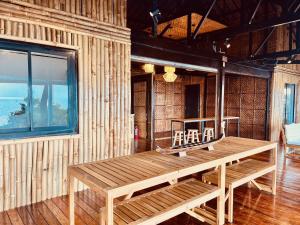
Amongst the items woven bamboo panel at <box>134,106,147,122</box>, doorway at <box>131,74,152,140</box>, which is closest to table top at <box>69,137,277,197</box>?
doorway at <box>131,74,152,140</box>

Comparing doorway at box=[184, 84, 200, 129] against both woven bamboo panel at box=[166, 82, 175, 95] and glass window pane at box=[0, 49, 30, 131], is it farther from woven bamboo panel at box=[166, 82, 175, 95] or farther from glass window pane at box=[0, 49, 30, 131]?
glass window pane at box=[0, 49, 30, 131]

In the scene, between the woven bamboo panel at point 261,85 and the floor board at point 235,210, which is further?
the woven bamboo panel at point 261,85

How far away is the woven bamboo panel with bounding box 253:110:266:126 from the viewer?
8.08 m

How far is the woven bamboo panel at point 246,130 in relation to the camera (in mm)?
8506

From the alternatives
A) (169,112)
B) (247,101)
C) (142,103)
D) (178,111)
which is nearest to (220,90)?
(247,101)

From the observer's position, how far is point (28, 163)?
303 centimetres

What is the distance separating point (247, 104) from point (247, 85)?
0.75 meters

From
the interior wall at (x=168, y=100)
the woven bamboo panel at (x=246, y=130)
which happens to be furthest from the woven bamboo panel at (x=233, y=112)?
the interior wall at (x=168, y=100)

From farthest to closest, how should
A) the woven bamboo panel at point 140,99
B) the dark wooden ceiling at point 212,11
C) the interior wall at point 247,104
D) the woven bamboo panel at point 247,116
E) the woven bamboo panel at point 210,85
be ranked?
1. the woven bamboo panel at point 210,85
2. the woven bamboo panel at point 140,99
3. the woven bamboo panel at point 247,116
4. the interior wall at point 247,104
5. the dark wooden ceiling at point 212,11

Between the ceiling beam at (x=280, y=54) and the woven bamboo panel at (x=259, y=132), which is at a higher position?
the ceiling beam at (x=280, y=54)

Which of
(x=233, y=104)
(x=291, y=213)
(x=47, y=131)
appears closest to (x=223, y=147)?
(x=291, y=213)

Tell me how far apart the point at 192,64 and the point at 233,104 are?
481cm

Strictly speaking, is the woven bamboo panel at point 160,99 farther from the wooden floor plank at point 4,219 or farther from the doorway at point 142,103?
the wooden floor plank at point 4,219

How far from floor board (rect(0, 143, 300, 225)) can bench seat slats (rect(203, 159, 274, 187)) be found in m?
0.45
